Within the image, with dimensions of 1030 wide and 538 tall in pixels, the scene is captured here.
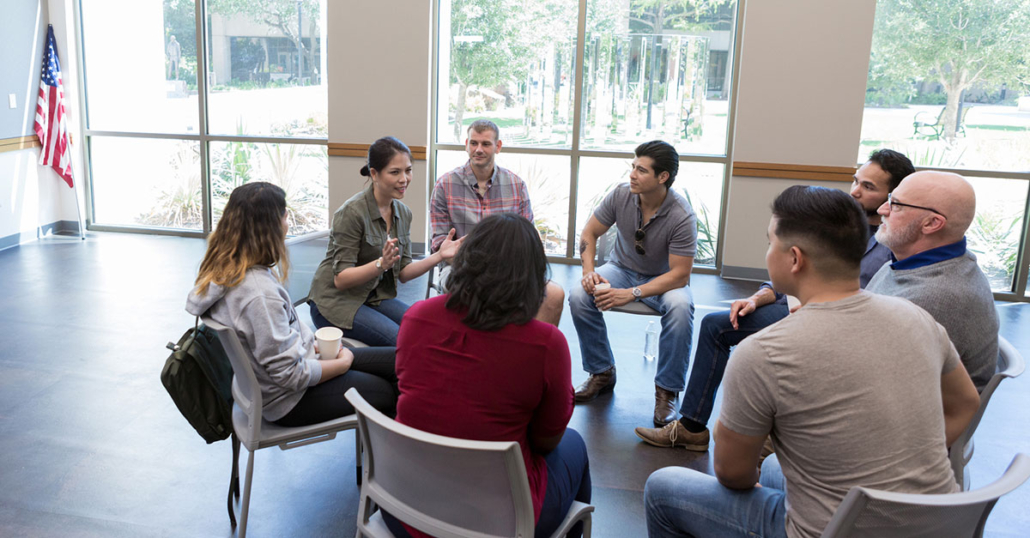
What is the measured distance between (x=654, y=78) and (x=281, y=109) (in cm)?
319

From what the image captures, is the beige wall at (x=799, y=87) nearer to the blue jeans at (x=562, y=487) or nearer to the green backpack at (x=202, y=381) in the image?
the blue jeans at (x=562, y=487)

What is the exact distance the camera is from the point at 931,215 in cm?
215

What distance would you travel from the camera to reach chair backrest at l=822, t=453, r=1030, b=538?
1.40 m

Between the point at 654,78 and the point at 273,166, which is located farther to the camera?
the point at 273,166

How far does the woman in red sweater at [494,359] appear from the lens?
5.65 ft

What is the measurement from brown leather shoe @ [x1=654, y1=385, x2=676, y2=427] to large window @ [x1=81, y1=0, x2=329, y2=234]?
4.22m

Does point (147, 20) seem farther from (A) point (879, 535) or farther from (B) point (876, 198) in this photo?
(A) point (879, 535)

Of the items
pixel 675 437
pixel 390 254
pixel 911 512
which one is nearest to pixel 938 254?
pixel 911 512

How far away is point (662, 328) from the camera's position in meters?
3.54

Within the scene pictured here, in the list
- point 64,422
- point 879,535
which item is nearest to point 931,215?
point 879,535

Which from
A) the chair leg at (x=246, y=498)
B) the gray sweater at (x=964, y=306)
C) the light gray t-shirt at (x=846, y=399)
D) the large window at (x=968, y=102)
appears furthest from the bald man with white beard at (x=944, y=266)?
the large window at (x=968, y=102)

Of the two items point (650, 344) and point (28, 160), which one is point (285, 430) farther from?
point (28, 160)

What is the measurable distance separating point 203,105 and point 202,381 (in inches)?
199

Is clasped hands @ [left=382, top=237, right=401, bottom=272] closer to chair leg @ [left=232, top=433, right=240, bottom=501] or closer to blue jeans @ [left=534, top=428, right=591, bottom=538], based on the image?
chair leg @ [left=232, top=433, right=240, bottom=501]
